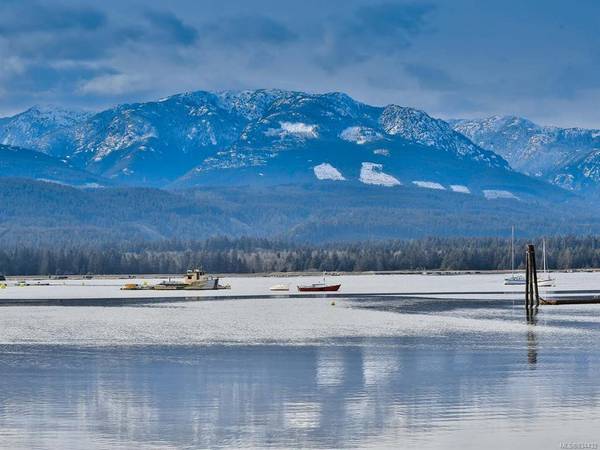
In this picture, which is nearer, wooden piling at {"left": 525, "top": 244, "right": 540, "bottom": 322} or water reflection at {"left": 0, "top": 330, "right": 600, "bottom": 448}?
water reflection at {"left": 0, "top": 330, "right": 600, "bottom": 448}

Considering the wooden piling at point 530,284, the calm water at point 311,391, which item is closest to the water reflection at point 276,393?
the calm water at point 311,391

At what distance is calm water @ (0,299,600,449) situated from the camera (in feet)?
144

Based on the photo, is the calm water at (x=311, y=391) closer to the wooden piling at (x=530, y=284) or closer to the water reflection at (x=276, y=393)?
the water reflection at (x=276, y=393)

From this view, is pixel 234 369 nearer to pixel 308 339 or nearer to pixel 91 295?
pixel 308 339

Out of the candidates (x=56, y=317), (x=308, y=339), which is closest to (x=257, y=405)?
(x=308, y=339)

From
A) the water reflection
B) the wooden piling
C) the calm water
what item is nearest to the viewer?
the calm water

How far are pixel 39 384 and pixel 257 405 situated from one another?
11741 mm

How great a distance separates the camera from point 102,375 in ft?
200

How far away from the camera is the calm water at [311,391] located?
4397 cm

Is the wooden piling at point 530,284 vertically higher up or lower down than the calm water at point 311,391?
higher up

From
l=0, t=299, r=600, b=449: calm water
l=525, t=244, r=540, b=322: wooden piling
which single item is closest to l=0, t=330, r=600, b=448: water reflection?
l=0, t=299, r=600, b=449: calm water

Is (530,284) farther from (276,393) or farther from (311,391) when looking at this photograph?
(276,393)

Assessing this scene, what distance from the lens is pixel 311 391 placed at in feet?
179

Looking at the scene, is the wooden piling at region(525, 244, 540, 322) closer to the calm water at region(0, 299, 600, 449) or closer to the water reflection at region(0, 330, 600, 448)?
the calm water at region(0, 299, 600, 449)
